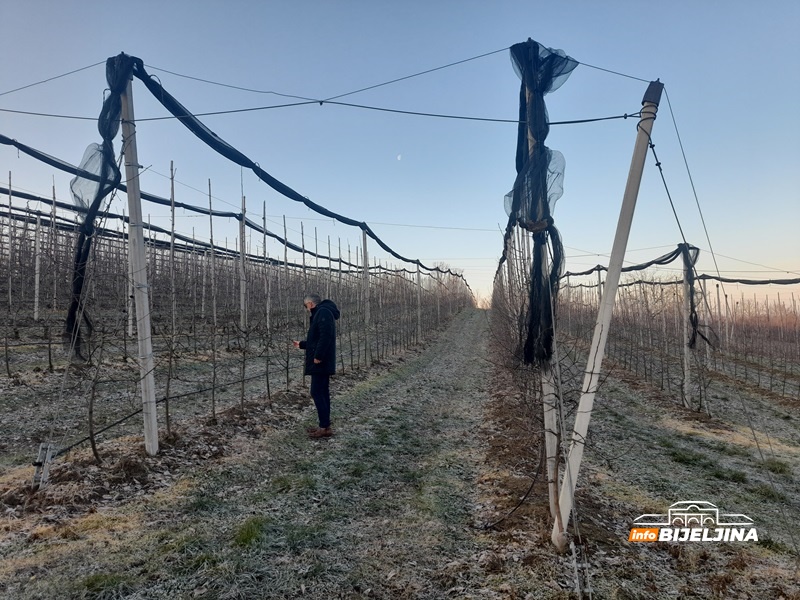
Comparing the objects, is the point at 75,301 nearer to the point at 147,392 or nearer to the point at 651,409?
the point at 147,392

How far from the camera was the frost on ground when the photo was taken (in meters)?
2.52

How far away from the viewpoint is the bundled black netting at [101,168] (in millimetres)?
3914

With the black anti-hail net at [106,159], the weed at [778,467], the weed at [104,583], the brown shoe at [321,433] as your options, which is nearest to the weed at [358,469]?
the brown shoe at [321,433]

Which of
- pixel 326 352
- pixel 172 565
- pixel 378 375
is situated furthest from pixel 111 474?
pixel 378 375

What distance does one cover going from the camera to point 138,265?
3930 millimetres

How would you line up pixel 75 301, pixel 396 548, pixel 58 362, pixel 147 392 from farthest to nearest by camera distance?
pixel 58 362, pixel 75 301, pixel 147 392, pixel 396 548

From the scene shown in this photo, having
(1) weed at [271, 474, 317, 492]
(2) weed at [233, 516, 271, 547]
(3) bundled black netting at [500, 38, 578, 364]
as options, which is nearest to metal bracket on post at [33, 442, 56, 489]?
(2) weed at [233, 516, 271, 547]

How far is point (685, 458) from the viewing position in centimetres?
535

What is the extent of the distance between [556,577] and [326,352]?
3.31 meters

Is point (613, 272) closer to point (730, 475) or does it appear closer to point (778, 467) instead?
point (730, 475)

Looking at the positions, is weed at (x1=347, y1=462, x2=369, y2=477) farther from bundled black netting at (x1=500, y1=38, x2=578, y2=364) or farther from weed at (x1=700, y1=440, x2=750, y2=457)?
weed at (x1=700, y1=440, x2=750, y2=457)

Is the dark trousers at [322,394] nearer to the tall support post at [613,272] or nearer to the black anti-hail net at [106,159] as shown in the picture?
the black anti-hail net at [106,159]

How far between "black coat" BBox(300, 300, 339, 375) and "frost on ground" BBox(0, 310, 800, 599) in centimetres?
92

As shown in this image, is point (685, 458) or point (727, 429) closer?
point (685, 458)
